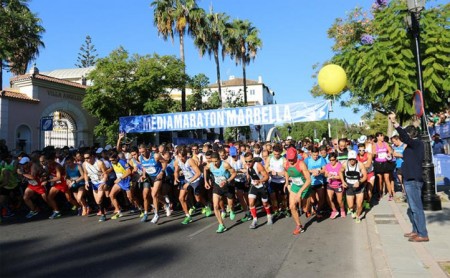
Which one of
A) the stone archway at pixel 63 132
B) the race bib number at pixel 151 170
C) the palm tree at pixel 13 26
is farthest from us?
the stone archway at pixel 63 132

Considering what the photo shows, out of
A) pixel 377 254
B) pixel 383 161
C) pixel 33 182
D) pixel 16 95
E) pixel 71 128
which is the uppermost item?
pixel 16 95

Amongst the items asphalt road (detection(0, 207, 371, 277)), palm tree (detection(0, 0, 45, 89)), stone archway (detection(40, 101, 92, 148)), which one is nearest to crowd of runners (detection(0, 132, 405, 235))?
asphalt road (detection(0, 207, 371, 277))

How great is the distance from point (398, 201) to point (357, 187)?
2608 mm

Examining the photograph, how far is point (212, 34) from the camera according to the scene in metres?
30.9

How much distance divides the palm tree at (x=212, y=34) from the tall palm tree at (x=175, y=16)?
1142 mm

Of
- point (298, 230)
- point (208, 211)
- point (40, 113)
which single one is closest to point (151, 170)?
point (208, 211)

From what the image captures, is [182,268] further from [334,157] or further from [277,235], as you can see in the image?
[334,157]

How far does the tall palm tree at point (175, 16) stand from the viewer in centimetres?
2784

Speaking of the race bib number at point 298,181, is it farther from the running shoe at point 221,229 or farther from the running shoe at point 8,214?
the running shoe at point 8,214

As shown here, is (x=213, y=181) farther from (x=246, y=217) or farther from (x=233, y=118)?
(x=233, y=118)

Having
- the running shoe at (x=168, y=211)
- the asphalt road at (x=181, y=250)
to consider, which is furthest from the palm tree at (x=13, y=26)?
the running shoe at (x=168, y=211)

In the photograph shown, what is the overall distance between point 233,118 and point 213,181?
28.1 feet

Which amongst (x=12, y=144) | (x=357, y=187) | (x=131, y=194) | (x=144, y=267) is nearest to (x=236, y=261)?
(x=144, y=267)

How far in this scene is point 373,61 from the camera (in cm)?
979
